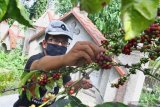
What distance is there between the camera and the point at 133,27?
0.90ft

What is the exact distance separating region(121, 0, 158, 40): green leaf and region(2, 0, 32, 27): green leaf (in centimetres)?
16

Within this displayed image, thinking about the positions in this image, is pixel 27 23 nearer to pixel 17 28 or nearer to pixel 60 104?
pixel 60 104

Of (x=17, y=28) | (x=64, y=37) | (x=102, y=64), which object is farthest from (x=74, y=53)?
(x=17, y=28)

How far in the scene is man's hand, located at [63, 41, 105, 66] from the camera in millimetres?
874

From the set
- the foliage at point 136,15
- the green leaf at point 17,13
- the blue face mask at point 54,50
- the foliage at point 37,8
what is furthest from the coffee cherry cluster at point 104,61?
the foliage at point 37,8

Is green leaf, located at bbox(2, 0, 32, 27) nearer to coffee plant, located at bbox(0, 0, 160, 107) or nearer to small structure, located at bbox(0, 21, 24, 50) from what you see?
coffee plant, located at bbox(0, 0, 160, 107)

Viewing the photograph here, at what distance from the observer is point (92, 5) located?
13.4 inches

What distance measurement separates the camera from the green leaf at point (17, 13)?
0.41 meters

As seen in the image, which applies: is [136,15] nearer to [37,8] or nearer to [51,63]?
[51,63]

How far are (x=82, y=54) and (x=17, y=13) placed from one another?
479mm

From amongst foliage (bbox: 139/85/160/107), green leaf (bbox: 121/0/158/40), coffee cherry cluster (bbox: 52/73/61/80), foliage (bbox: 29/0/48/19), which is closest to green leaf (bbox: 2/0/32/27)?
green leaf (bbox: 121/0/158/40)

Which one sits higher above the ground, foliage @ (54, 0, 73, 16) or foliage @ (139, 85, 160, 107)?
foliage @ (54, 0, 73, 16)

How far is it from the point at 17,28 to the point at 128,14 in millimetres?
14713

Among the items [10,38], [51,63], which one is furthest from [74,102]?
[10,38]
